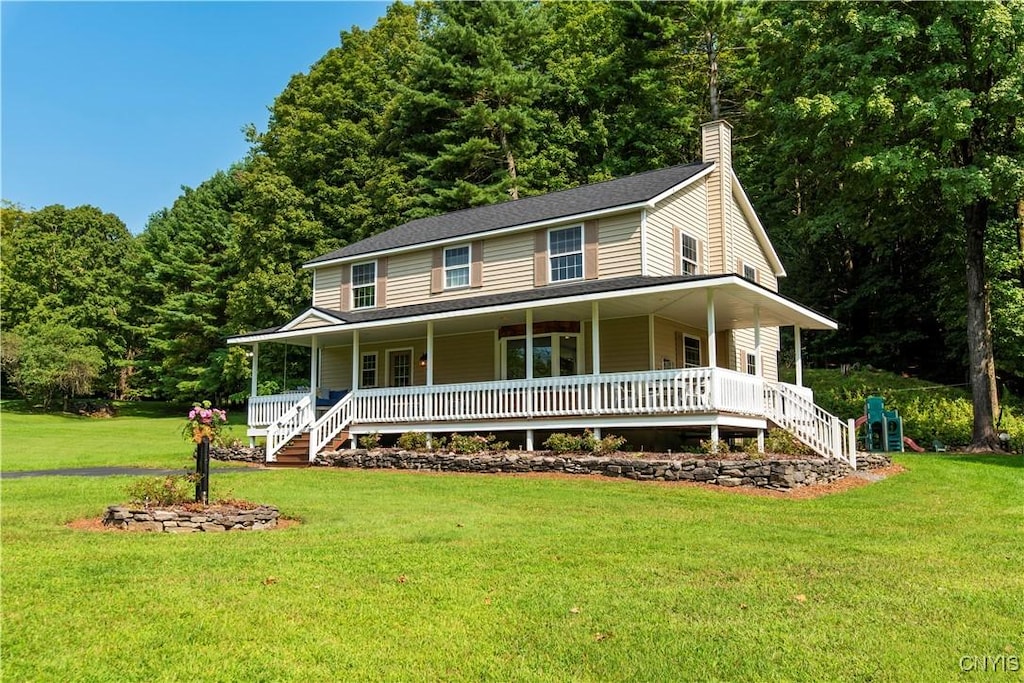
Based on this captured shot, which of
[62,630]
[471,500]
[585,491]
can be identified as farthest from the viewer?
[585,491]

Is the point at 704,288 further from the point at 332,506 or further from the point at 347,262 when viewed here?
the point at 347,262

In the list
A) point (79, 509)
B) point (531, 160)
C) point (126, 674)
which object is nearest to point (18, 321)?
point (531, 160)

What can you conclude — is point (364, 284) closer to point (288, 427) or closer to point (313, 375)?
point (313, 375)

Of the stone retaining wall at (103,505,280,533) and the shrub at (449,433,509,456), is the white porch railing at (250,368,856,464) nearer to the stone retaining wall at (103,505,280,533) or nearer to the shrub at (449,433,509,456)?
the shrub at (449,433,509,456)

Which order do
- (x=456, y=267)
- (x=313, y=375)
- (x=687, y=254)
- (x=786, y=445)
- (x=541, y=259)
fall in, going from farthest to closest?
(x=456, y=267) < (x=313, y=375) < (x=687, y=254) < (x=541, y=259) < (x=786, y=445)

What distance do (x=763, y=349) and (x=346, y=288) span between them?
1365 cm

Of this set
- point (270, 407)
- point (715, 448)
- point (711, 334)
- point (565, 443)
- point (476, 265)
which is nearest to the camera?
point (715, 448)

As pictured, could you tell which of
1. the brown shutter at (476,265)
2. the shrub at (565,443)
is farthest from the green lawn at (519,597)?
the brown shutter at (476,265)

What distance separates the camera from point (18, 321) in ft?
163

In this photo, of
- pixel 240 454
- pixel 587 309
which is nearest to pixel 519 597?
pixel 587 309

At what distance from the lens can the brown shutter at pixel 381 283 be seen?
2408 cm

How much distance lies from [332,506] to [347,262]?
15.0 m

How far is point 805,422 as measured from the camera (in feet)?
56.2

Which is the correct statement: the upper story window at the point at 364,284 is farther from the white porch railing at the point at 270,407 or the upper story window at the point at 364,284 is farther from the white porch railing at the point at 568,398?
the white porch railing at the point at 568,398
